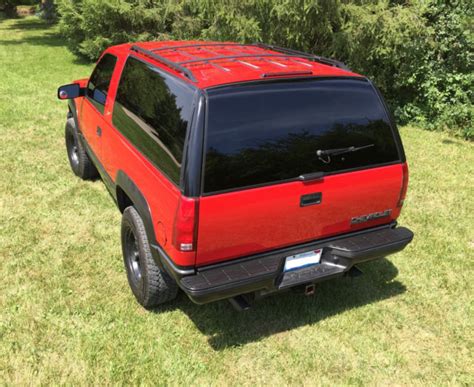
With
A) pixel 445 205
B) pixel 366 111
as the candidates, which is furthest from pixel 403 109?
pixel 366 111

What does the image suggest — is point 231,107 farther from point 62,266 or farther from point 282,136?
point 62,266

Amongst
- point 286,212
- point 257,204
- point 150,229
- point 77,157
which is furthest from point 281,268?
point 77,157

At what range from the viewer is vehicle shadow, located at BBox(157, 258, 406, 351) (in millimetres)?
3461

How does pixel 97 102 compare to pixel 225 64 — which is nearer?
pixel 225 64

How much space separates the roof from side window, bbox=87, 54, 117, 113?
292 millimetres

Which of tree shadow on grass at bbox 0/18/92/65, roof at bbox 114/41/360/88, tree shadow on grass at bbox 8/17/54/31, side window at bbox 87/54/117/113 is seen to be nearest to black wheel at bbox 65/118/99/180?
side window at bbox 87/54/117/113

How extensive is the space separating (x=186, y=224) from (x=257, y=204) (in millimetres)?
482

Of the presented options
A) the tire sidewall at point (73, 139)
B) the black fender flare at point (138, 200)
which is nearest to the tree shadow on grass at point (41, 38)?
the tire sidewall at point (73, 139)

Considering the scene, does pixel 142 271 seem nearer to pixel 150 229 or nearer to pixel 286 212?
pixel 150 229

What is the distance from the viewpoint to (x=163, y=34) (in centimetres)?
1205

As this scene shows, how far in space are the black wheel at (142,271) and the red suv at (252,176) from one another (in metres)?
0.01

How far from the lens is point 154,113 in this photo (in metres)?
3.23

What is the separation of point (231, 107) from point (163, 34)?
1029 centimetres

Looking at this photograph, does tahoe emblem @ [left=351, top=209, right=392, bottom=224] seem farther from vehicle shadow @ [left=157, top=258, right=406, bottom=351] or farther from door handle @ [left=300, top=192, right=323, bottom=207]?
vehicle shadow @ [left=157, top=258, right=406, bottom=351]
